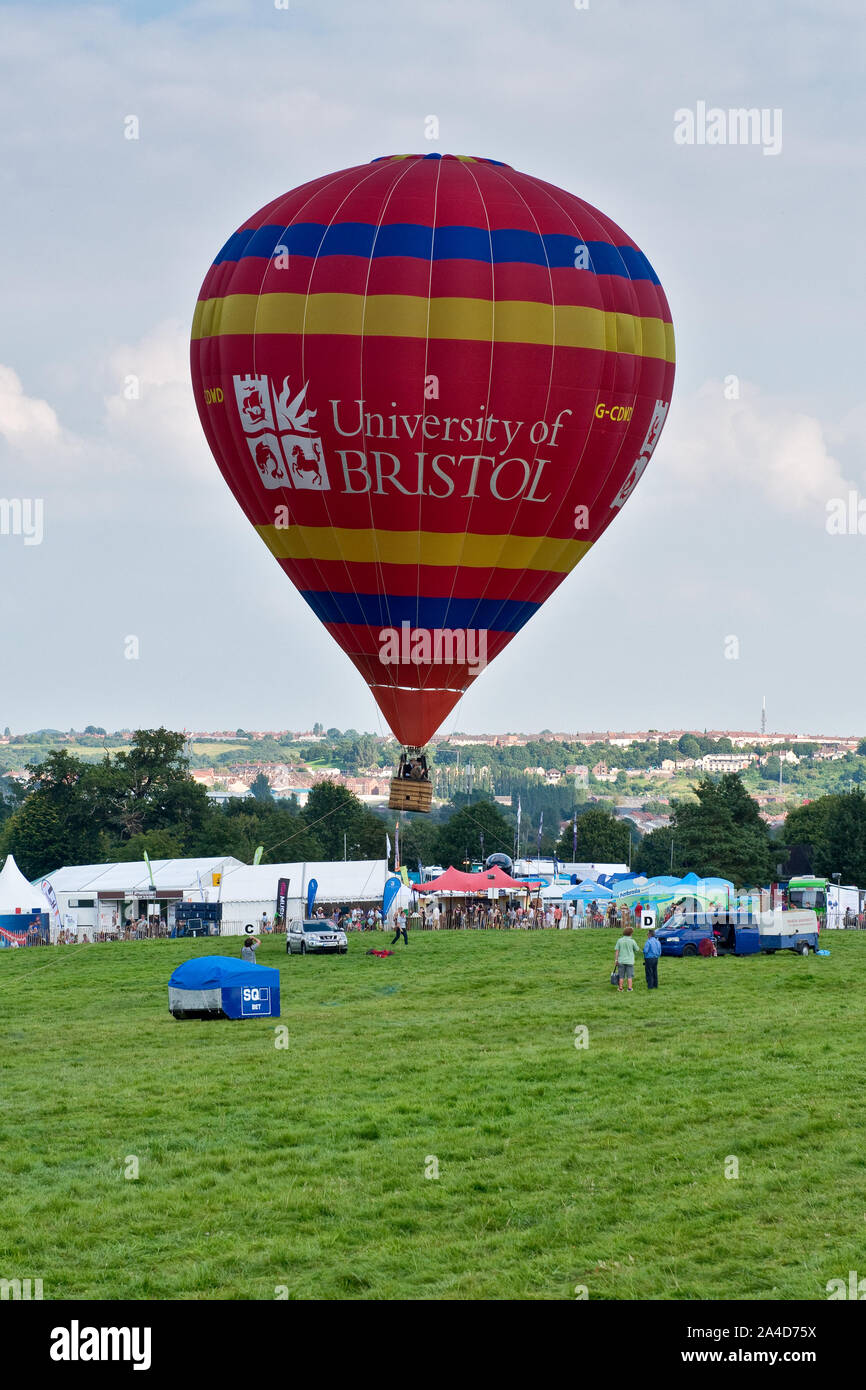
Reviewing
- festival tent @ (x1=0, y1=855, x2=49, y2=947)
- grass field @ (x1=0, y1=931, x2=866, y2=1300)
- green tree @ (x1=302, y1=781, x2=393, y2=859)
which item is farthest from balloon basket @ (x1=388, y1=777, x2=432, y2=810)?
green tree @ (x1=302, y1=781, x2=393, y2=859)

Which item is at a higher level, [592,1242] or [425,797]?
[425,797]

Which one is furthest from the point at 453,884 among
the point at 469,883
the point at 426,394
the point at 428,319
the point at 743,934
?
the point at 428,319

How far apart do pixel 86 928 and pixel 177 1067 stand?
3868 centimetres

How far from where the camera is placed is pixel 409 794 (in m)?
34.8

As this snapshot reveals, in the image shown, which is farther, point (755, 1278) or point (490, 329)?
point (490, 329)

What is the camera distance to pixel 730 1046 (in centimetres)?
2359

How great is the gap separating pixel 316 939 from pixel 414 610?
1408 cm

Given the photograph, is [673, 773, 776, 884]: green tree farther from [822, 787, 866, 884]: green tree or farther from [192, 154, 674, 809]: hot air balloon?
[192, 154, 674, 809]: hot air balloon

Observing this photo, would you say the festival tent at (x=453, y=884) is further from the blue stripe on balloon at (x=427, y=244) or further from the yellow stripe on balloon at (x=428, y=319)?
the blue stripe on balloon at (x=427, y=244)

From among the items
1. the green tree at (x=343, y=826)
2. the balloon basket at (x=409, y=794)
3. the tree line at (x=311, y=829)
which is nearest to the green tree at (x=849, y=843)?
the tree line at (x=311, y=829)

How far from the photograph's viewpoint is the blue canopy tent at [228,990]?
97.5 ft

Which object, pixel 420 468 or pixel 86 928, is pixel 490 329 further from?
pixel 86 928

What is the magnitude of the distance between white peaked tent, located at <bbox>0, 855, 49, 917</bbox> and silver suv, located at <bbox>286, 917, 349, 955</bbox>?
22.4 m
